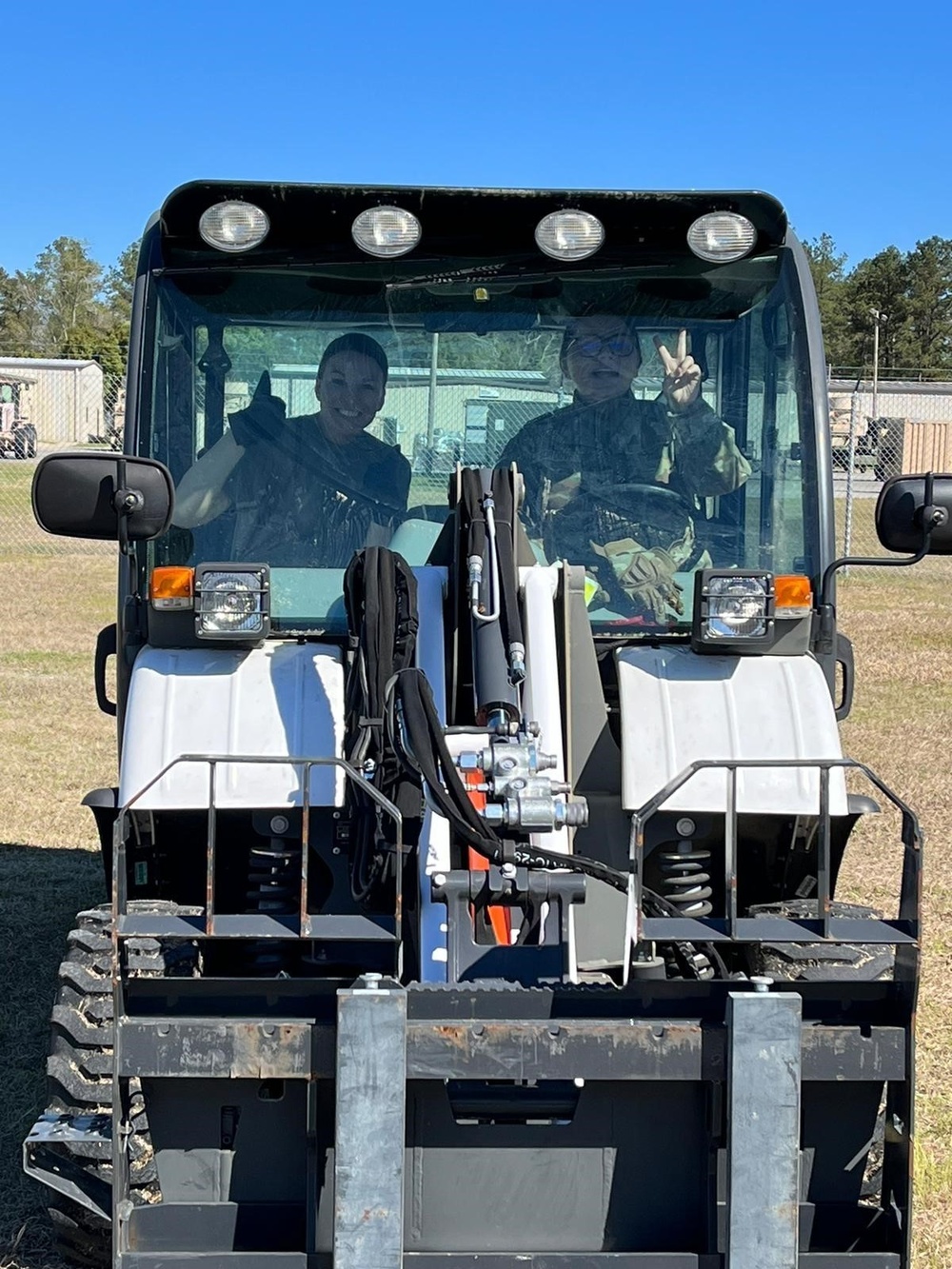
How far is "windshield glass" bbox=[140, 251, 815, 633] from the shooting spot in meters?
4.16

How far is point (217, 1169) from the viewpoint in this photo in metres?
3.03

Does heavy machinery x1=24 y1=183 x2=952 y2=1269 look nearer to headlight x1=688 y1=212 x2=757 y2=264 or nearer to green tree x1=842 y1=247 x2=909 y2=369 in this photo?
headlight x1=688 y1=212 x2=757 y2=264

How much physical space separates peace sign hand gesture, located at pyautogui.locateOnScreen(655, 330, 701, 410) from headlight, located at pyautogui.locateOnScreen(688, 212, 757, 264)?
26 centimetres

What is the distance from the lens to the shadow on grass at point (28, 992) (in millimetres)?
3916

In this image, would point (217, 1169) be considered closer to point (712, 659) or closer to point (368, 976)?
point (368, 976)

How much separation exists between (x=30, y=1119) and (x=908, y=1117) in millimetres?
2663

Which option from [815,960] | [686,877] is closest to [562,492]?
[686,877]

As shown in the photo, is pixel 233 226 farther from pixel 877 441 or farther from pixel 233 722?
pixel 877 441

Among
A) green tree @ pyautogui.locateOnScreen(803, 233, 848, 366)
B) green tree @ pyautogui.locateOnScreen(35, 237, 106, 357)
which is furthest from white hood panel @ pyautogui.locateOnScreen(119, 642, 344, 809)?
green tree @ pyautogui.locateOnScreen(35, 237, 106, 357)

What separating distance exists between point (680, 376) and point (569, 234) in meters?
0.50

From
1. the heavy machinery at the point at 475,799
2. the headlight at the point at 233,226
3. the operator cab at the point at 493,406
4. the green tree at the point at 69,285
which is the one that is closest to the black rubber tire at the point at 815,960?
the heavy machinery at the point at 475,799

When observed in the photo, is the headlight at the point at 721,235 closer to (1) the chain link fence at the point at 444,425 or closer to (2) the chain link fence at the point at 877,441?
(1) the chain link fence at the point at 444,425

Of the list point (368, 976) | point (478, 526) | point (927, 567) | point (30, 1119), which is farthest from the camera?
point (927, 567)

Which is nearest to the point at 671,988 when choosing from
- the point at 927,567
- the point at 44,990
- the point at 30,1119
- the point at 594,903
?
the point at 594,903
